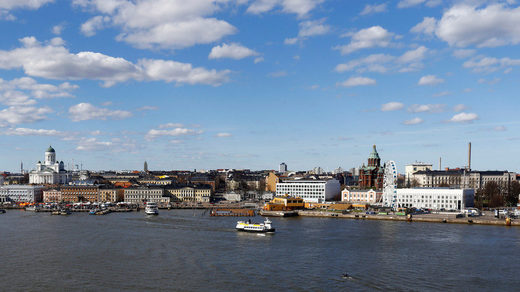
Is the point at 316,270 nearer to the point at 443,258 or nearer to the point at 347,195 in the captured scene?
the point at 443,258

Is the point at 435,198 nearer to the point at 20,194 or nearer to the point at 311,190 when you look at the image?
the point at 311,190

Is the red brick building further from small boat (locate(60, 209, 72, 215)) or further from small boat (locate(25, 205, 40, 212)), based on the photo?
small boat (locate(25, 205, 40, 212))

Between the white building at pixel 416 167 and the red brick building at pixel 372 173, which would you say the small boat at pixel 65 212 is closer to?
the red brick building at pixel 372 173

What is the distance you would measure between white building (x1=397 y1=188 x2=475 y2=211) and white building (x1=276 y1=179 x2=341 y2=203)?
43.2ft

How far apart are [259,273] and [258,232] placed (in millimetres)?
14874

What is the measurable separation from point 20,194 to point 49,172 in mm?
27508

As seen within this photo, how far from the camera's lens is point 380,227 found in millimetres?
42781

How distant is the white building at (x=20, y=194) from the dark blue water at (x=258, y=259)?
44.1 m

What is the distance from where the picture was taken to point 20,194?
81.9m

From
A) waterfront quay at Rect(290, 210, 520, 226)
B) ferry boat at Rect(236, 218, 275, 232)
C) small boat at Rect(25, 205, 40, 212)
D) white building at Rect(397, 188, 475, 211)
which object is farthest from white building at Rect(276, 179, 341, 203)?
small boat at Rect(25, 205, 40, 212)

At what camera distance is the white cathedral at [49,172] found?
108 meters

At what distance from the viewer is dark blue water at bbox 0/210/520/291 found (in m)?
21.5

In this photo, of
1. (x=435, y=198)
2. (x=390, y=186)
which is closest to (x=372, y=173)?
(x=390, y=186)

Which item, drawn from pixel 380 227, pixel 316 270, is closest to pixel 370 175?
pixel 380 227
